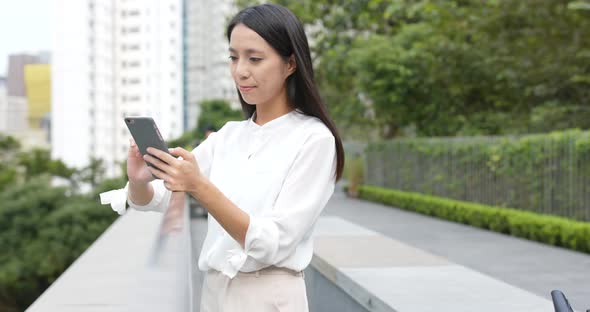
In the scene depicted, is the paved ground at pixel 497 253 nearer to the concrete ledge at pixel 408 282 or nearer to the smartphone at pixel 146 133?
the concrete ledge at pixel 408 282

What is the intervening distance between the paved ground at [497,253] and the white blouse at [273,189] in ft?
15.6

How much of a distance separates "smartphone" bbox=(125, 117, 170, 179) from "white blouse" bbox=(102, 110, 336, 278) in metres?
0.27

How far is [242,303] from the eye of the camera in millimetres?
1793

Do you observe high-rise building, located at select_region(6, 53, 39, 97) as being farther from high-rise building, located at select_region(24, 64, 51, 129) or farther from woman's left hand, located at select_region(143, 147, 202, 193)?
woman's left hand, located at select_region(143, 147, 202, 193)

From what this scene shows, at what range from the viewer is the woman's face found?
1.76 m

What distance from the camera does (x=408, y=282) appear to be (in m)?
3.75

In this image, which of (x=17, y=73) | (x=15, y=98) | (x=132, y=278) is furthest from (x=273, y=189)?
(x=17, y=73)

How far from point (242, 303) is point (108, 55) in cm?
9776

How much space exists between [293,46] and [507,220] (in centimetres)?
1021

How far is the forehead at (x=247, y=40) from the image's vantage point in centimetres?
175

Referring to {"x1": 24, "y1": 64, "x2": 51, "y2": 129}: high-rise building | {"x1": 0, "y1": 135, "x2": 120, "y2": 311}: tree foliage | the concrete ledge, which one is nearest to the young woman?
the concrete ledge

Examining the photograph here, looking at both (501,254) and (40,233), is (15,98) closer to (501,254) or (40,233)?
(40,233)

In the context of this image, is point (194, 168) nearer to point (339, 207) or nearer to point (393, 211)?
point (393, 211)

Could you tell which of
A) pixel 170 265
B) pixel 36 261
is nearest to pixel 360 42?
pixel 36 261
